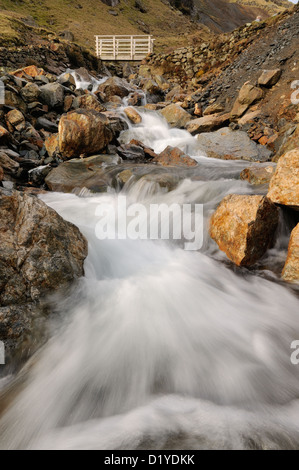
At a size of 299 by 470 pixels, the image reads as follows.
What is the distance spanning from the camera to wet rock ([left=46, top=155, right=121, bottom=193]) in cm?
595

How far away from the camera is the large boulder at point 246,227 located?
3172mm

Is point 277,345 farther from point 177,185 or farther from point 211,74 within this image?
point 211,74

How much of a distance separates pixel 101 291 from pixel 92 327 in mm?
489

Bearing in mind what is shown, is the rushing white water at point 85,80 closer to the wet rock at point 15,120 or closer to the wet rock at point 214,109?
the wet rock at point 214,109

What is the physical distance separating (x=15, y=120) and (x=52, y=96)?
258 cm

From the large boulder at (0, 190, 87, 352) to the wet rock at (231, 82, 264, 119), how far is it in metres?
9.64

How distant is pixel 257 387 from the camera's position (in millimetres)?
1825

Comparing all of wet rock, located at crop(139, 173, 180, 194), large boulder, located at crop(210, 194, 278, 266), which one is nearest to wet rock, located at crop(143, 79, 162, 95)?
wet rock, located at crop(139, 173, 180, 194)

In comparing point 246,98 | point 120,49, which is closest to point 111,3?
point 120,49

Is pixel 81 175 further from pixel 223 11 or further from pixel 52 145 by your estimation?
pixel 223 11

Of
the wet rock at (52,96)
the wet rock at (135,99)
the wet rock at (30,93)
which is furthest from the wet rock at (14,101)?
the wet rock at (135,99)

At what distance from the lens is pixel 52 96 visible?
919 cm
